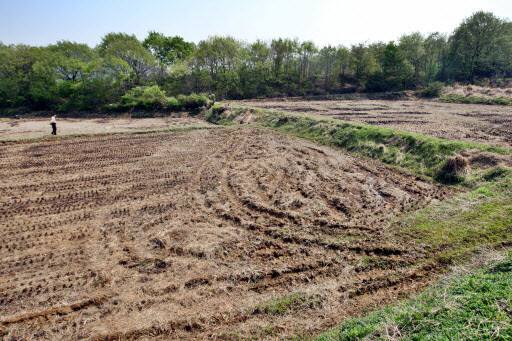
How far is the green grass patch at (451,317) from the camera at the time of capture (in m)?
3.07

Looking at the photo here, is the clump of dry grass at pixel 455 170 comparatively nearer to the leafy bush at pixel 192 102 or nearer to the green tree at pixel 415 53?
the leafy bush at pixel 192 102

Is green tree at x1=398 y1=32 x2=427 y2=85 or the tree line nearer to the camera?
the tree line

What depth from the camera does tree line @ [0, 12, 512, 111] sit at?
3075 cm

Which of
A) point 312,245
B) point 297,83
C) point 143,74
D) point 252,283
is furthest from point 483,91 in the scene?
point 143,74

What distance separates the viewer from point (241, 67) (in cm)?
4297

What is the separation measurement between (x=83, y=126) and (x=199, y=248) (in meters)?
23.0

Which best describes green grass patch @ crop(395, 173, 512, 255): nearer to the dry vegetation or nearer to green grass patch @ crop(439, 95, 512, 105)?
the dry vegetation

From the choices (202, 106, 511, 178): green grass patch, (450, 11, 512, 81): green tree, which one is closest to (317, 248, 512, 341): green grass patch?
(202, 106, 511, 178): green grass patch

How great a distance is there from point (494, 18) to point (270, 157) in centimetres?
5002

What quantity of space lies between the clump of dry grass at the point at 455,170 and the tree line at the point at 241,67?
32.1 m

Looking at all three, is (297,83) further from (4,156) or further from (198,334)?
(198,334)

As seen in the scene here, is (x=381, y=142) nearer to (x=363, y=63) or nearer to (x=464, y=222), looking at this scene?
(x=464, y=222)

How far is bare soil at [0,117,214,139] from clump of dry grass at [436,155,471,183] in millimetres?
19406

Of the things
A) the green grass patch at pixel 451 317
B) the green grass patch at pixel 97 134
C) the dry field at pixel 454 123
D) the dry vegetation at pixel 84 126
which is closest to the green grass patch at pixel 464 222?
the green grass patch at pixel 451 317
